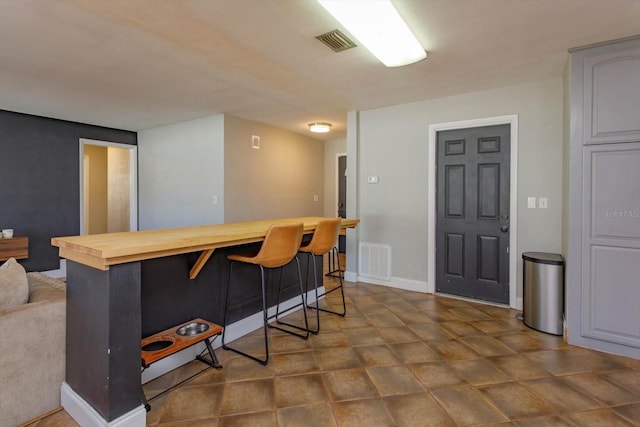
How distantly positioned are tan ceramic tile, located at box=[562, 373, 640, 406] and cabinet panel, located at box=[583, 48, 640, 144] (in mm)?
1707

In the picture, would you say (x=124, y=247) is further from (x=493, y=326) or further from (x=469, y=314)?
(x=469, y=314)

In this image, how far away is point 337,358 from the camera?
8.01ft

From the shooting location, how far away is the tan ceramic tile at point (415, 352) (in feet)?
7.98

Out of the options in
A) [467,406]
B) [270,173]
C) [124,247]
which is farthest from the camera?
[270,173]

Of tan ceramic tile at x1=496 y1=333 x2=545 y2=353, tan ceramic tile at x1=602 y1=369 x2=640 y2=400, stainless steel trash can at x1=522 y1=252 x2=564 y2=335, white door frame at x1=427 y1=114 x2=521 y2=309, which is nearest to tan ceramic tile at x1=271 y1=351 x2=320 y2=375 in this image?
tan ceramic tile at x1=496 y1=333 x2=545 y2=353

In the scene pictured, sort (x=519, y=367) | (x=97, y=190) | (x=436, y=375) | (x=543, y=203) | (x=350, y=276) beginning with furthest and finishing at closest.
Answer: (x=97, y=190), (x=350, y=276), (x=543, y=203), (x=519, y=367), (x=436, y=375)

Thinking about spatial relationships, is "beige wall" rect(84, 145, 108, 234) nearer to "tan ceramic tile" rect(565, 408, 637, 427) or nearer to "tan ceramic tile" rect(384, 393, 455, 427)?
"tan ceramic tile" rect(384, 393, 455, 427)

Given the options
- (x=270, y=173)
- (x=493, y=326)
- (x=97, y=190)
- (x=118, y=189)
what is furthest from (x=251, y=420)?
(x=97, y=190)

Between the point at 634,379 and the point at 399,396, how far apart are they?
1613 mm

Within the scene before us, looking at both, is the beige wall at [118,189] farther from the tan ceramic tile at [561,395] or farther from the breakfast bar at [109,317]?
the tan ceramic tile at [561,395]

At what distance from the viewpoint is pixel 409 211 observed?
4.14 m

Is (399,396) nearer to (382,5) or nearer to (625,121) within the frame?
(382,5)

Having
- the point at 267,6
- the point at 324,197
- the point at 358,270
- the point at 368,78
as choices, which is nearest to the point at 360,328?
the point at 358,270

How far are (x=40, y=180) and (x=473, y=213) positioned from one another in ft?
19.8
